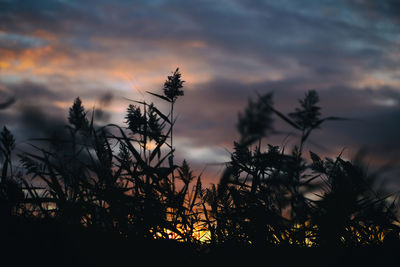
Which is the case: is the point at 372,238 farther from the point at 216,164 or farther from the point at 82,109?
the point at 82,109

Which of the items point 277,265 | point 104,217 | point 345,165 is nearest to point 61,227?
point 104,217

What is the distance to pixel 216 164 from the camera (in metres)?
2.98

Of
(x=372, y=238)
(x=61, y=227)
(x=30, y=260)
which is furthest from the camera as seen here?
(x=372, y=238)

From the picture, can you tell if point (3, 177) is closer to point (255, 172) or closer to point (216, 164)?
point (216, 164)

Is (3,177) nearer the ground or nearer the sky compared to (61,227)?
nearer the sky

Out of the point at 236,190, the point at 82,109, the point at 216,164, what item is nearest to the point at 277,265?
the point at 236,190

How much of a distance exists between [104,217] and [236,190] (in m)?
0.92

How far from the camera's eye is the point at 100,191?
299 centimetres

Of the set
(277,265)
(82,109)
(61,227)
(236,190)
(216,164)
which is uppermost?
(82,109)

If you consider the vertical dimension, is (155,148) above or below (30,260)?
above

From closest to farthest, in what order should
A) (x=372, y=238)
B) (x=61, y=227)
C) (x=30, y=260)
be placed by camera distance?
(x=30, y=260)
(x=61, y=227)
(x=372, y=238)

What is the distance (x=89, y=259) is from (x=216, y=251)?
80 centimetres

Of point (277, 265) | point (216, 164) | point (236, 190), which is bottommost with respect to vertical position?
point (277, 265)

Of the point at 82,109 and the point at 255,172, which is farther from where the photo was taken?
the point at 82,109
